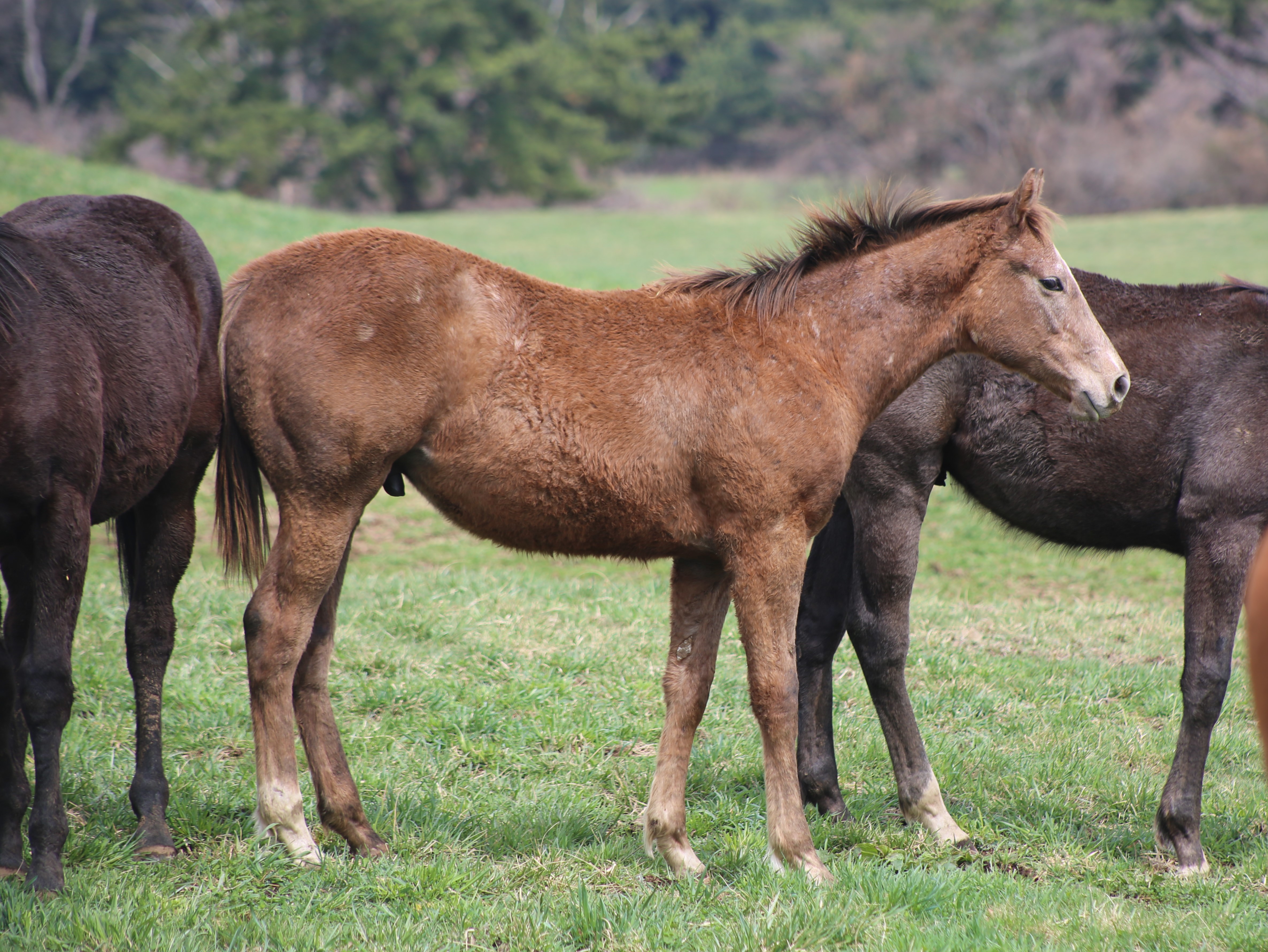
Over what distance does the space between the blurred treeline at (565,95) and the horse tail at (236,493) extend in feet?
94.1

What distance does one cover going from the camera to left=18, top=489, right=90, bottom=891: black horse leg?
3252 millimetres

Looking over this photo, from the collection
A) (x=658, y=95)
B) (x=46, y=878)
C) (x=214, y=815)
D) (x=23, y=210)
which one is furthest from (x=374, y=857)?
(x=658, y=95)

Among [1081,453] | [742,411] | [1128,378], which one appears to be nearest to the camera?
[742,411]

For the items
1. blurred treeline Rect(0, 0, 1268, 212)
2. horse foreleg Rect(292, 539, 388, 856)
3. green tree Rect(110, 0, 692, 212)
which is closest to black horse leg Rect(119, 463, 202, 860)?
horse foreleg Rect(292, 539, 388, 856)

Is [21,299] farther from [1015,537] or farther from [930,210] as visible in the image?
[1015,537]

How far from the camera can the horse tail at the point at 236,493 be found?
3.57 metres

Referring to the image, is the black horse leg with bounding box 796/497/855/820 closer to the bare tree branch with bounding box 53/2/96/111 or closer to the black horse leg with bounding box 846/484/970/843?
the black horse leg with bounding box 846/484/970/843

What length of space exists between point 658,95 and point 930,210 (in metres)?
34.7

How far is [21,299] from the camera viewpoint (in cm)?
336

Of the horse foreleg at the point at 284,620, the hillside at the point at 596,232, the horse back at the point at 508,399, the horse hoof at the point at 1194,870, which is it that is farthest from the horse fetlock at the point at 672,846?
the hillside at the point at 596,232

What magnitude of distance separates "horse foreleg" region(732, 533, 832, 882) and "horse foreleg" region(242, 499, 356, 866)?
4.33 feet

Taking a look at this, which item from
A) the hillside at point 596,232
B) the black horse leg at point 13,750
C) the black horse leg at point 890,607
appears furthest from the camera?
the hillside at point 596,232

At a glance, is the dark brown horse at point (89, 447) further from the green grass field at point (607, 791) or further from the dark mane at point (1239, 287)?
the dark mane at point (1239, 287)

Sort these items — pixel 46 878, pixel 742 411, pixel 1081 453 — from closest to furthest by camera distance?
pixel 46 878 < pixel 742 411 < pixel 1081 453
